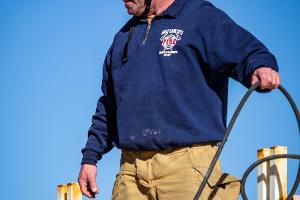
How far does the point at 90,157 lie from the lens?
3607 mm

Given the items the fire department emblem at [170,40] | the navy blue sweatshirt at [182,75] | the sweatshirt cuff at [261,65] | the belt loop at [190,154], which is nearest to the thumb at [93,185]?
the navy blue sweatshirt at [182,75]

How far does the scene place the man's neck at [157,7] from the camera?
3436 mm

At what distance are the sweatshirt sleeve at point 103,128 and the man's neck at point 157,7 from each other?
352mm

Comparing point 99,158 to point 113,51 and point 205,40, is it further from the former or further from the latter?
point 205,40

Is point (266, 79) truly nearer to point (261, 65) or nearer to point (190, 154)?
point (261, 65)

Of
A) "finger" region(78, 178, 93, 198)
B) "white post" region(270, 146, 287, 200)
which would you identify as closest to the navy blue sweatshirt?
"finger" region(78, 178, 93, 198)

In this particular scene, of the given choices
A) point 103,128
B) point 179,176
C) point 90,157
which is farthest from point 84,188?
point 179,176

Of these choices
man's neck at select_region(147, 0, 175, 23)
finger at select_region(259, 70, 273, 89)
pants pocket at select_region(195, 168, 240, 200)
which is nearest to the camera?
finger at select_region(259, 70, 273, 89)

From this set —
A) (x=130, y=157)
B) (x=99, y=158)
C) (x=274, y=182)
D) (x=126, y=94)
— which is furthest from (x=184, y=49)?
(x=274, y=182)

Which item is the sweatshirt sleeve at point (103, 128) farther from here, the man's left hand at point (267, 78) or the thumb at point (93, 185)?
the man's left hand at point (267, 78)

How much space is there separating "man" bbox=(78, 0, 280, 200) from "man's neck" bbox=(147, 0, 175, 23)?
54 millimetres

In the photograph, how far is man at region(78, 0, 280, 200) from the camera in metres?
3.04

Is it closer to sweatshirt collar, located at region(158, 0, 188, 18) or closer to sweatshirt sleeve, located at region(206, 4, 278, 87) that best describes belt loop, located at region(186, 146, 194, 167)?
→ sweatshirt sleeve, located at region(206, 4, 278, 87)

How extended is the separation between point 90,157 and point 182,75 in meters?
0.82
